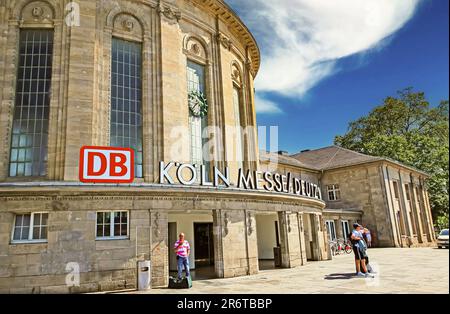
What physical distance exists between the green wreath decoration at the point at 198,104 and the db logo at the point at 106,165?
18.6 feet

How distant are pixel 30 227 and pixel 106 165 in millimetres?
3973

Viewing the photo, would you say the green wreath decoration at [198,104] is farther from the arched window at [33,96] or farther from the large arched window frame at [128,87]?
the arched window at [33,96]

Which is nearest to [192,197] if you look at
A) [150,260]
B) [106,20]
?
[150,260]

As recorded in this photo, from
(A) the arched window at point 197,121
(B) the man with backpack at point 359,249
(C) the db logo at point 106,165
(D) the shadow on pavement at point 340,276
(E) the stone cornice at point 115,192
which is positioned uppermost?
(A) the arched window at point 197,121

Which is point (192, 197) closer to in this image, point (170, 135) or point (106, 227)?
point (106, 227)

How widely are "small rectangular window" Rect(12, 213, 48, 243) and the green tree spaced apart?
134ft

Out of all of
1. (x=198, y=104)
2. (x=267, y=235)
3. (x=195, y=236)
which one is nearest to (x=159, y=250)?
(x=195, y=236)

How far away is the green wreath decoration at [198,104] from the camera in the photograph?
2148cm

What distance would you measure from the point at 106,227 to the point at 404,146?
41.3 m

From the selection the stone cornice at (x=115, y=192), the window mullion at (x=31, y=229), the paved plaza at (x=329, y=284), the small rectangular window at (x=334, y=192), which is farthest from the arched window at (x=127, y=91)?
the small rectangular window at (x=334, y=192)

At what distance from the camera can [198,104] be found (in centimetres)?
2184

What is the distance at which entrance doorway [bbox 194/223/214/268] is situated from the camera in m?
20.6

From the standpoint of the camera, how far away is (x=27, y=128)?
16.3 metres
